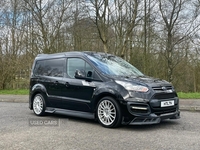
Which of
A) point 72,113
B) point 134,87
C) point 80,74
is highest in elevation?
point 80,74

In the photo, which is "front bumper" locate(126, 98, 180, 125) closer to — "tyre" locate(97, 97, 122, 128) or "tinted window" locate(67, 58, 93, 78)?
"tyre" locate(97, 97, 122, 128)

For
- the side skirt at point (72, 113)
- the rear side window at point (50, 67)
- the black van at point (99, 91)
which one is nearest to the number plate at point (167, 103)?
the black van at point (99, 91)

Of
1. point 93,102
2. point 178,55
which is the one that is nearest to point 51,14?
point 178,55

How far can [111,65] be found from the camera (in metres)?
7.25

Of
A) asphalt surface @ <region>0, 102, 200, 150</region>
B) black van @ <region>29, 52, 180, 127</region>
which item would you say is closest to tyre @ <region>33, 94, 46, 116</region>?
black van @ <region>29, 52, 180, 127</region>

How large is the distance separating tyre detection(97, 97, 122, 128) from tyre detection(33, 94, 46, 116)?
230 centimetres

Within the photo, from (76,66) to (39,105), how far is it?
6.28 ft

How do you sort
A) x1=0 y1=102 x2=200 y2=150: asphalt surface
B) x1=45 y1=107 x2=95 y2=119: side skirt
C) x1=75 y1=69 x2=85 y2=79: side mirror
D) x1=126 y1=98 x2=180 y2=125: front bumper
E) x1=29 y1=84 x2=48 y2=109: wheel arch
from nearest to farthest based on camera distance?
x1=0 y1=102 x2=200 y2=150: asphalt surface, x1=126 y1=98 x2=180 y2=125: front bumper, x1=45 y1=107 x2=95 y2=119: side skirt, x1=75 y1=69 x2=85 y2=79: side mirror, x1=29 y1=84 x2=48 y2=109: wheel arch

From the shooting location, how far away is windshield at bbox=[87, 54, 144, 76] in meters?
6.87

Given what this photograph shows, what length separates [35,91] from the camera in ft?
27.5

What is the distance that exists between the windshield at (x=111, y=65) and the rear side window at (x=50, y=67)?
108cm

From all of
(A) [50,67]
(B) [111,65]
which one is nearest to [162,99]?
Result: (B) [111,65]

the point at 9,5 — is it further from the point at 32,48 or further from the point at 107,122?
the point at 107,122

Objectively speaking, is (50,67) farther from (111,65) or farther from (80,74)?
(111,65)
